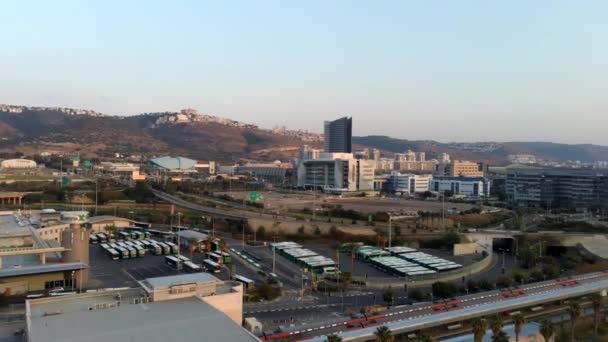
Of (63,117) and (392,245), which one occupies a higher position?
(63,117)

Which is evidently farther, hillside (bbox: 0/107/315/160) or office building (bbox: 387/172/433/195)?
hillside (bbox: 0/107/315/160)

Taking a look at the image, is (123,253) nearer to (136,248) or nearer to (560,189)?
(136,248)

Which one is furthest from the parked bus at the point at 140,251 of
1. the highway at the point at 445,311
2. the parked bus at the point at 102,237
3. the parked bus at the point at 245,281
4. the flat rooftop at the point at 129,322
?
the highway at the point at 445,311

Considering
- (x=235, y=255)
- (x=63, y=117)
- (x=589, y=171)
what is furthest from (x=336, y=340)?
(x=63, y=117)

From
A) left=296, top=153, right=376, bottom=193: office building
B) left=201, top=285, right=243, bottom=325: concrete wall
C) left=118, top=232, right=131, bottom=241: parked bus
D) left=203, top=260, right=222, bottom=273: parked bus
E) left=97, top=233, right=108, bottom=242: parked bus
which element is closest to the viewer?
left=201, top=285, right=243, bottom=325: concrete wall

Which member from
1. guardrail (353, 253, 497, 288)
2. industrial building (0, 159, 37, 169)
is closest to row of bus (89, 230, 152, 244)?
guardrail (353, 253, 497, 288)

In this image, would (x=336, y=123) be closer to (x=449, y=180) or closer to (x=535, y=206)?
(x=449, y=180)

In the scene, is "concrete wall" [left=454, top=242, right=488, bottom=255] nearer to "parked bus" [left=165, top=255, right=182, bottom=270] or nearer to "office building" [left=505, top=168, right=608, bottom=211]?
"parked bus" [left=165, top=255, right=182, bottom=270]
